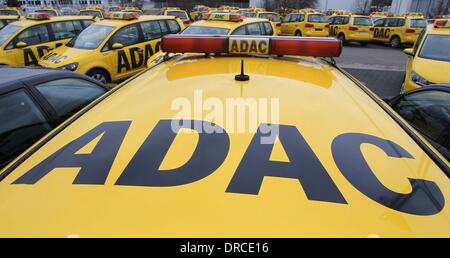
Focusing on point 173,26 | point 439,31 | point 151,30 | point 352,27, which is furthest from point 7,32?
point 352,27

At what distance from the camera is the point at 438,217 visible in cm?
96

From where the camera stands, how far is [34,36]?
26.1 feet

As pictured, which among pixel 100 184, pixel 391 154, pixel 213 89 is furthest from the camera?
Result: pixel 213 89

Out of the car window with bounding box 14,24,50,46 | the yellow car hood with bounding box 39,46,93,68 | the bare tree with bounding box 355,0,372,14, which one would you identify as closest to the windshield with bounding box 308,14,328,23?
the car window with bounding box 14,24,50,46

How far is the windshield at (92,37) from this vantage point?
7.11 meters

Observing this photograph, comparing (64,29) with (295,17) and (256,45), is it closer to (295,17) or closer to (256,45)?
(256,45)

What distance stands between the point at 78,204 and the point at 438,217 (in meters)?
1.12

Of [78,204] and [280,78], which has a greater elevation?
[280,78]

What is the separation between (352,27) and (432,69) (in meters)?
11.3

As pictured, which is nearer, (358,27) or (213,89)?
(213,89)

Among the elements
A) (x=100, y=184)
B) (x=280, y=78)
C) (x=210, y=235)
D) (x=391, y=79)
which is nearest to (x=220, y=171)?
(x=210, y=235)

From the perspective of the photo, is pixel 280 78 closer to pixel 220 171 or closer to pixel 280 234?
pixel 220 171

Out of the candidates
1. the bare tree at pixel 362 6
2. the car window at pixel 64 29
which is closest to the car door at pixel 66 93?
the car window at pixel 64 29
